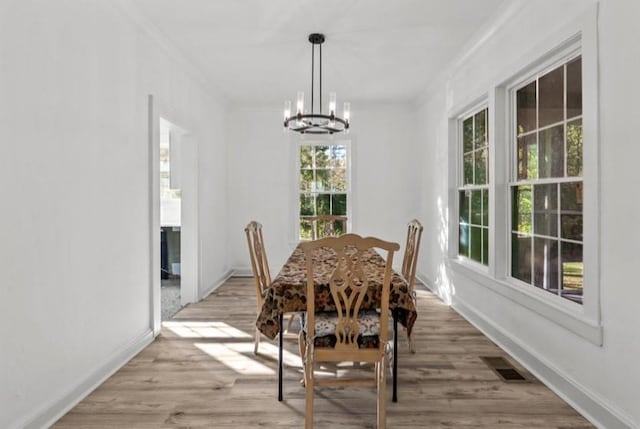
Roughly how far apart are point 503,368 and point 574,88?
195 cm

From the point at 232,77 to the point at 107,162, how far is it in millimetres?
2481

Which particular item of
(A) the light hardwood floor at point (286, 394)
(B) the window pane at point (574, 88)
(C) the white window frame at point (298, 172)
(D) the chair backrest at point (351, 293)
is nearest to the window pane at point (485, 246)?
(A) the light hardwood floor at point (286, 394)

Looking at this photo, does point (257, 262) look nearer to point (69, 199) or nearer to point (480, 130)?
point (69, 199)

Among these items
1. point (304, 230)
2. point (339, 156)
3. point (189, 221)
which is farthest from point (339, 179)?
point (189, 221)

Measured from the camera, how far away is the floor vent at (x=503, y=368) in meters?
2.74

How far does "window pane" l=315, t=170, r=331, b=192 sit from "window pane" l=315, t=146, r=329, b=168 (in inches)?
4.3

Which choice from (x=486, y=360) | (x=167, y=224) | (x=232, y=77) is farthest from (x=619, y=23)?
(x=167, y=224)

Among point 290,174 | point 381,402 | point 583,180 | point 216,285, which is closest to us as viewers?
point 381,402

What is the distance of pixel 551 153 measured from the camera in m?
2.81

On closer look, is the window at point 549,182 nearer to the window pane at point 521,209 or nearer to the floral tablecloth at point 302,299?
the window pane at point 521,209

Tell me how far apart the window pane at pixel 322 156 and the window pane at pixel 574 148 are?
410 cm

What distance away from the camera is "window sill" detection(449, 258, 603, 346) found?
224 cm

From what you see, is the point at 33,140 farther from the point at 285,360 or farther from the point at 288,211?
the point at 288,211

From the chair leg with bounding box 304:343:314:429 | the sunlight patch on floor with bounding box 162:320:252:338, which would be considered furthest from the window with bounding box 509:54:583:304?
the sunlight patch on floor with bounding box 162:320:252:338
